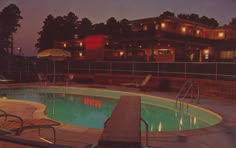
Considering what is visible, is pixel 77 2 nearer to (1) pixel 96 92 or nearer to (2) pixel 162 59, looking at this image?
(2) pixel 162 59

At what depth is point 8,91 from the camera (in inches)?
617

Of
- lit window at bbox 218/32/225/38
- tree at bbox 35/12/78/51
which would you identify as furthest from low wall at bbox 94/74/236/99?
tree at bbox 35/12/78/51

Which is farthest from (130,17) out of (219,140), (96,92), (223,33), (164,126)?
(219,140)

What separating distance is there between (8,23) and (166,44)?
2466cm

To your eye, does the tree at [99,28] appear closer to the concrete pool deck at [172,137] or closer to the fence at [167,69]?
the fence at [167,69]

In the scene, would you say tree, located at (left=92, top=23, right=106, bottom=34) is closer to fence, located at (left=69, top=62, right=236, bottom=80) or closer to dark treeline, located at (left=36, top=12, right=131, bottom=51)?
dark treeline, located at (left=36, top=12, right=131, bottom=51)

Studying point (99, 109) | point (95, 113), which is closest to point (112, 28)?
point (99, 109)

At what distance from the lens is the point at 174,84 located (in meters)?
14.5

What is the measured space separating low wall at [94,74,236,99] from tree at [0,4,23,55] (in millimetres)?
24644

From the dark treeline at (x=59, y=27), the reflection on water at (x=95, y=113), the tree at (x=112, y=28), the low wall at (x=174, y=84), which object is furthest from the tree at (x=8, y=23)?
the reflection on water at (x=95, y=113)

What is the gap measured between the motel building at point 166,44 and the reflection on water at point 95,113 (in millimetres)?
11835

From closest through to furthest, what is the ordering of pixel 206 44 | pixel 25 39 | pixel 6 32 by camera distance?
pixel 206 44 → pixel 6 32 → pixel 25 39

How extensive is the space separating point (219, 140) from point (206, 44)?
2670cm

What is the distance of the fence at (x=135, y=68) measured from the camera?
13250 mm
